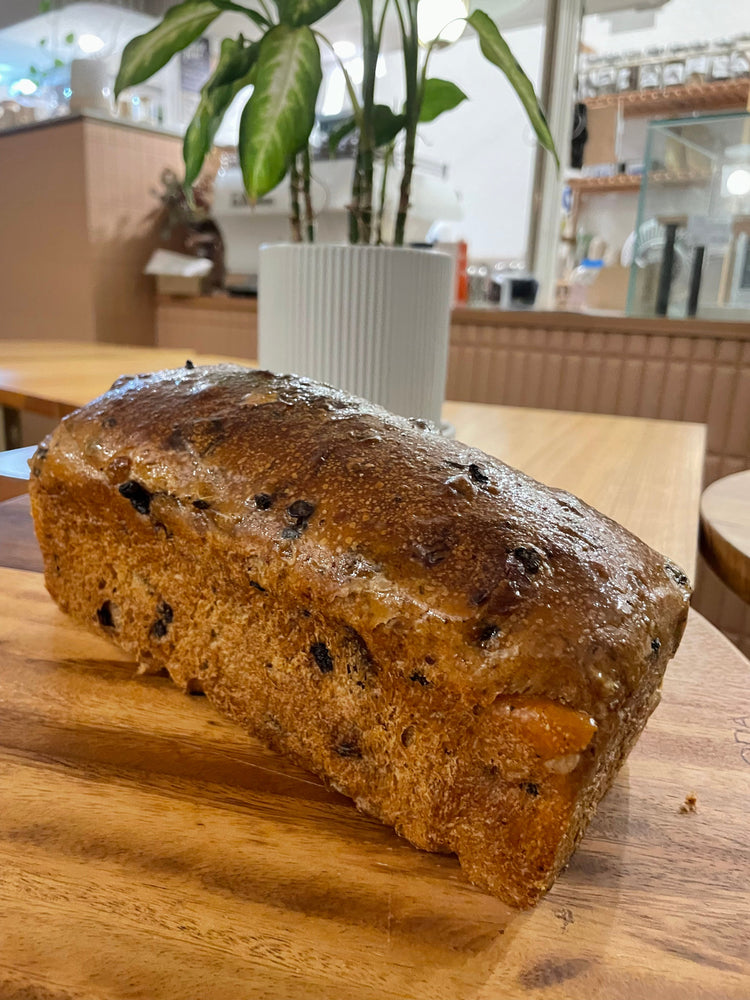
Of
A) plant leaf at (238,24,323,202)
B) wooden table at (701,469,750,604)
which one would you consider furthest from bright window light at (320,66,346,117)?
wooden table at (701,469,750,604)

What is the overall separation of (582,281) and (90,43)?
3.17 meters

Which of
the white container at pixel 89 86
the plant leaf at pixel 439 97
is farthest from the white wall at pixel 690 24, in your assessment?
the plant leaf at pixel 439 97

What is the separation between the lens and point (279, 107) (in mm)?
829

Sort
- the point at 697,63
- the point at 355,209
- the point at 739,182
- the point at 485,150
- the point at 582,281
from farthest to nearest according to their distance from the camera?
the point at 485,150 → the point at 697,63 → the point at 582,281 → the point at 739,182 → the point at 355,209

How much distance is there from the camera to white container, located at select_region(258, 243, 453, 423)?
1.04 m

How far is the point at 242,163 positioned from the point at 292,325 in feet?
0.95

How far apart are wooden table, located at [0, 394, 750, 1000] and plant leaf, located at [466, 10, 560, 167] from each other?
73cm

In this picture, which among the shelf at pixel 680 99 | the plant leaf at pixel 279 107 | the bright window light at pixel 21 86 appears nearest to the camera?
the plant leaf at pixel 279 107

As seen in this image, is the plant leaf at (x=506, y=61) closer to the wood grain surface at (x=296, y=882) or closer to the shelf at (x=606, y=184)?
the wood grain surface at (x=296, y=882)

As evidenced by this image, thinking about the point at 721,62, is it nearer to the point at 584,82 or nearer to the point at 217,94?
the point at 584,82

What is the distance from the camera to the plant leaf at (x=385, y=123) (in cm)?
102

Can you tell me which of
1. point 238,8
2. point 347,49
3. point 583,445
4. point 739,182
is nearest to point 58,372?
point 238,8

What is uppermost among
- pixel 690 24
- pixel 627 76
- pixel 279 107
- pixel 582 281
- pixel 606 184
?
pixel 690 24

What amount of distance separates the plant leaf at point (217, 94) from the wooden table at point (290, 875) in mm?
771
